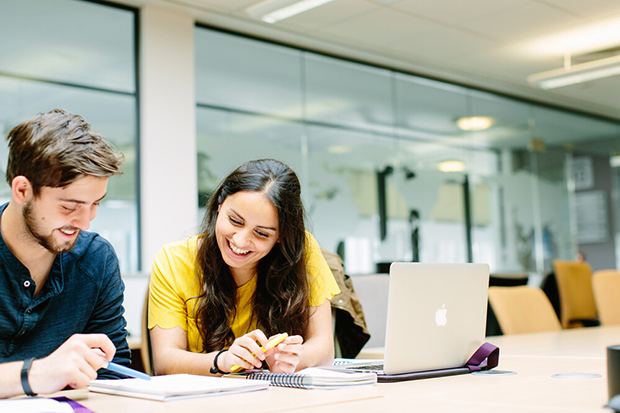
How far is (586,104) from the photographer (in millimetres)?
7797

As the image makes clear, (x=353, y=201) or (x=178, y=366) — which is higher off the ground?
(x=353, y=201)

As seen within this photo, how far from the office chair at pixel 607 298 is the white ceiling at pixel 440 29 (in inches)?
75.0

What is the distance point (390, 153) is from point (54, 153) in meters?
4.86

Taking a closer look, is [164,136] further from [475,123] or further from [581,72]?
[475,123]

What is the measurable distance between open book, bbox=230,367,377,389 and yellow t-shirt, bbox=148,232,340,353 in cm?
41

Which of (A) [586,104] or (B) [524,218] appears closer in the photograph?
(B) [524,218]

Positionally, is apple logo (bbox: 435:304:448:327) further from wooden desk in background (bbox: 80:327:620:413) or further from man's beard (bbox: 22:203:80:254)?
man's beard (bbox: 22:203:80:254)

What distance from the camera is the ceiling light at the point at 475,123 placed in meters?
6.81

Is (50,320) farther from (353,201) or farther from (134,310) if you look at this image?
(353,201)

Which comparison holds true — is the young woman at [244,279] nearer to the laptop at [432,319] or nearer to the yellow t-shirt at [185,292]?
Result: the yellow t-shirt at [185,292]

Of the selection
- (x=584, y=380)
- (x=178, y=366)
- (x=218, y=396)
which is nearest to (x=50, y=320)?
(x=178, y=366)

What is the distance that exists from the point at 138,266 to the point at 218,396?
3333 millimetres

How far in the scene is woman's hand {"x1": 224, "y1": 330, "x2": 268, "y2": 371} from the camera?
157 centimetres

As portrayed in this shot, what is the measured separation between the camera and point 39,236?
4.92 ft
